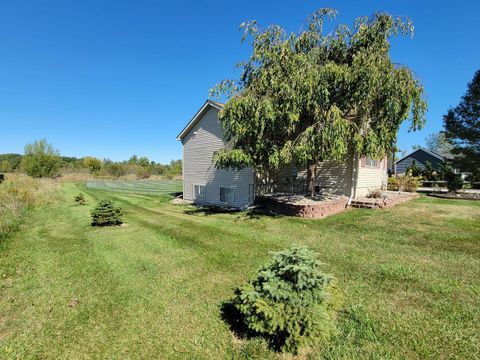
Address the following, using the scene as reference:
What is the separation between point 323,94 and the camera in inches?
367

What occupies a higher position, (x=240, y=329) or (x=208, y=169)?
(x=208, y=169)

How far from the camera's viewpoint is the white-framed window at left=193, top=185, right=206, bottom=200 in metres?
16.4

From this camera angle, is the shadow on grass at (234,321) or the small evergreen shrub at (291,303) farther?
the shadow on grass at (234,321)

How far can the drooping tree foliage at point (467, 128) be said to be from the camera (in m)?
16.7

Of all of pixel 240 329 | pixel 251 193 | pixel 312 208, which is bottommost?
pixel 240 329

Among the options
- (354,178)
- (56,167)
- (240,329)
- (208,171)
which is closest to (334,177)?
(354,178)

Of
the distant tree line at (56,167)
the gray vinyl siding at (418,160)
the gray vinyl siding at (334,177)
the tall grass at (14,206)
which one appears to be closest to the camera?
the tall grass at (14,206)

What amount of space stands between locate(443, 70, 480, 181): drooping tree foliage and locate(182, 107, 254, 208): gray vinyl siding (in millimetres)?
15043

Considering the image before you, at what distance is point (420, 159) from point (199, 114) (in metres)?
31.2

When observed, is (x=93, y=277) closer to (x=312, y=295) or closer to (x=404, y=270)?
(x=312, y=295)

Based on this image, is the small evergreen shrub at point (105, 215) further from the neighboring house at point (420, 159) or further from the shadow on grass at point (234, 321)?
the neighboring house at point (420, 159)

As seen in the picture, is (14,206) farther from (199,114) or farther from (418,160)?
(418,160)

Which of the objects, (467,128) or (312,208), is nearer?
(312,208)

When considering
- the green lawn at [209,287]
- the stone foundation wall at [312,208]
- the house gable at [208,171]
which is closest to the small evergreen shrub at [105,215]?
the green lawn at [209,287]
